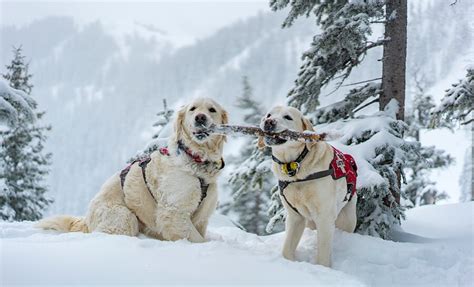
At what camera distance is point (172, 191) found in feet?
16.5

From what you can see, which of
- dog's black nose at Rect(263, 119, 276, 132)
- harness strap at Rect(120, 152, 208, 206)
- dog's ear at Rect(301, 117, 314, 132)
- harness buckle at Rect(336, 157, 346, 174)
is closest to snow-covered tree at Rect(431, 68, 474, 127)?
harness buckle at Rect(336, 157, 346, 174)

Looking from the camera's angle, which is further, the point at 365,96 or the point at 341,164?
the point at 365,96

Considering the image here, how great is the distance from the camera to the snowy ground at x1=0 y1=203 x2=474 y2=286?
2789 mm

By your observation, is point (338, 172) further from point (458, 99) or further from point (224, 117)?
point (458, 99)

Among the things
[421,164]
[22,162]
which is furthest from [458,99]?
[22,162]

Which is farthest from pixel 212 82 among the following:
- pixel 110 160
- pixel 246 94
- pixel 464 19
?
pixel 464 19

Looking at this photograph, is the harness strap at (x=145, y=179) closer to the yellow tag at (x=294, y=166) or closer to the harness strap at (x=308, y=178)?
the harness strap at (x=308, y=178)

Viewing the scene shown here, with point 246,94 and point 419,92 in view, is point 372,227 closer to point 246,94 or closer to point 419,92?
point 246,94

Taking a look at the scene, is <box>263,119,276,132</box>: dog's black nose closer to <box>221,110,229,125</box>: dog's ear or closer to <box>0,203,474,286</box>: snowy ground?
<box>221,110,229,125</box>: dog's ear

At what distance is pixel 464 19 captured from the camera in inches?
346

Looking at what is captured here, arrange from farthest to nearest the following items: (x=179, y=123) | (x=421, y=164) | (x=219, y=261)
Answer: (x=421, y=164) < (x=179, y=123) < (x=219, y=261)

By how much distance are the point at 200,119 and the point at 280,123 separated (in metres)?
1.03

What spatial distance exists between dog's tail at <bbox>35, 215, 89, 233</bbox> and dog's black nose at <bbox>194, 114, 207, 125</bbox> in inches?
79.9

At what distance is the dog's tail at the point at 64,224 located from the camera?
5.05 meters
